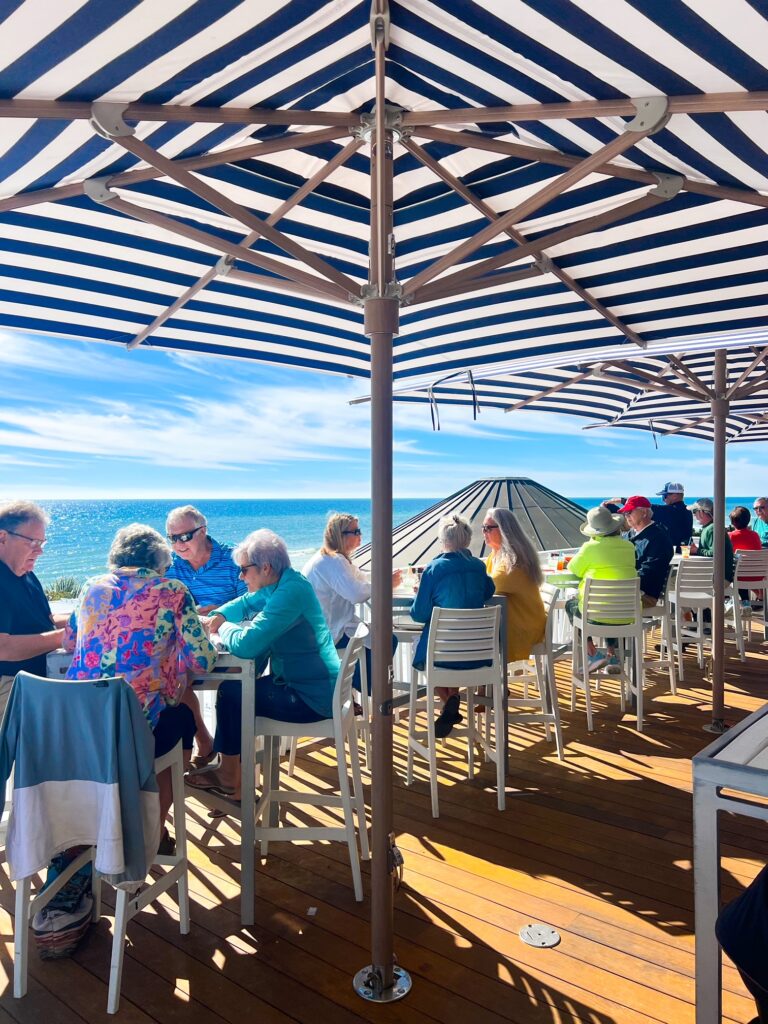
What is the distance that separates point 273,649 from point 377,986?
1.30m

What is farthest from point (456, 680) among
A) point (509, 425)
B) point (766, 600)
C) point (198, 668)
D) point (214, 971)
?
point (509, 425)

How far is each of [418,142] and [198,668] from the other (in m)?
2.38

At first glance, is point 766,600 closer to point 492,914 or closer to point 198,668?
point 492,914

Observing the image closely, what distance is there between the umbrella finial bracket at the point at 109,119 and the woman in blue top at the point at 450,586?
251 cm

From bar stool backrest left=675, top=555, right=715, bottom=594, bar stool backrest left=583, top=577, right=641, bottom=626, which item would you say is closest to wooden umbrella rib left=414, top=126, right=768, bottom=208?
bar stool backrest left=583, top=577, right=641, bottom=626

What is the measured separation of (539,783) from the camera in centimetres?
390

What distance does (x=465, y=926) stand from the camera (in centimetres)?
261

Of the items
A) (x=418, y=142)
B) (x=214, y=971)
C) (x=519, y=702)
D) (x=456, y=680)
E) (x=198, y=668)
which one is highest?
(x=418, y=142)

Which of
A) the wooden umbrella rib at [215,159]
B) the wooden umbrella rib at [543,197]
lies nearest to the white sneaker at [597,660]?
the wooden umbrella rib at [543,197]

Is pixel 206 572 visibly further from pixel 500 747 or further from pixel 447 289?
pixel 447 289

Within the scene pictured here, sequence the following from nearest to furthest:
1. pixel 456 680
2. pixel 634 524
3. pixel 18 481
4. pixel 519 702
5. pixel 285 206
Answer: pixel 285 206 < pixel 456 680 < pixel 519 702 < pixel 634 524 < pixel 18 481

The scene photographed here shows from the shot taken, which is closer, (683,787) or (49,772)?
(49,772)

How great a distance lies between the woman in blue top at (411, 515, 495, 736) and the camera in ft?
12.7

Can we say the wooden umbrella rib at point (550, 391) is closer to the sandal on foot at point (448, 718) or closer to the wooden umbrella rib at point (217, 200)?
the sandal on foot at point (448, 718)
